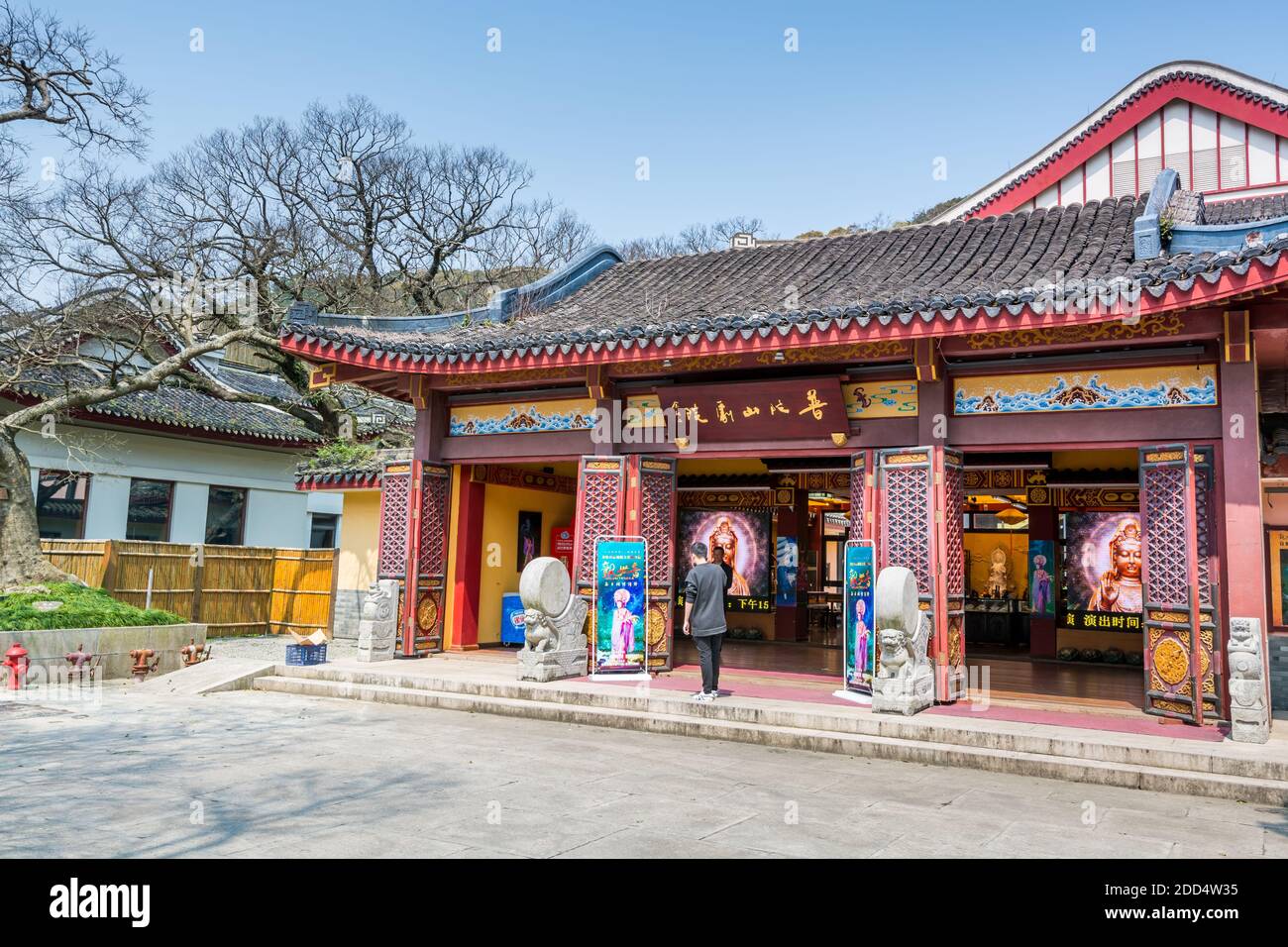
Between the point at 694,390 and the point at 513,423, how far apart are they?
2.77 meters

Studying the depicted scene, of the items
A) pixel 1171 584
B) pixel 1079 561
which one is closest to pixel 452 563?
pixel 1171 584

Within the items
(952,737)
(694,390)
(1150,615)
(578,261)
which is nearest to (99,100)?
(578,261)

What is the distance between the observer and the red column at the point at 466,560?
505 inches

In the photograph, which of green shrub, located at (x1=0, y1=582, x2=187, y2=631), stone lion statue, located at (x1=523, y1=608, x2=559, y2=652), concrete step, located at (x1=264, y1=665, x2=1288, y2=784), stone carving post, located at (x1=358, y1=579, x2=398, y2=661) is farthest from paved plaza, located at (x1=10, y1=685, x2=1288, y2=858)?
green shrub, located at (x1=0, y1=582, x2=187, y2=631)

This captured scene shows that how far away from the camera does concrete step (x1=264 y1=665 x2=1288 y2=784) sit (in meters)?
6.72

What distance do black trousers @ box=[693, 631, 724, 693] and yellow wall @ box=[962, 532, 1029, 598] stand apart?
8.23 m

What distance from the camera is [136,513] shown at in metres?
19.2

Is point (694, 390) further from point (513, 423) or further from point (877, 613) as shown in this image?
point (877, 613)

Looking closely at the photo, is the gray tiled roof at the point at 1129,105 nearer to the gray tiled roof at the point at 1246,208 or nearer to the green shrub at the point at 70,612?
the gray tiled roof at the point at 1246,208

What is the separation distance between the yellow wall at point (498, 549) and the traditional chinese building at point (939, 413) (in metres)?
0.05

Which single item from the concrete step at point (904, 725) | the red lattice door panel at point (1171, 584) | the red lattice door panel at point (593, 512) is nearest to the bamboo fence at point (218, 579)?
the concrete step at point (904, 725)

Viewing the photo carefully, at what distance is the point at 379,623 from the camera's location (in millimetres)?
11633

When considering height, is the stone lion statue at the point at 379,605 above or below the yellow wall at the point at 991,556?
below

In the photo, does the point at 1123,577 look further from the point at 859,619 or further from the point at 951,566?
the point at 859,619
